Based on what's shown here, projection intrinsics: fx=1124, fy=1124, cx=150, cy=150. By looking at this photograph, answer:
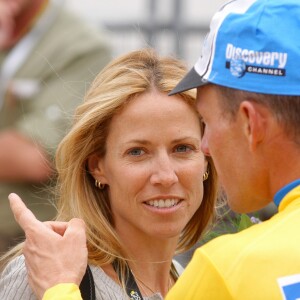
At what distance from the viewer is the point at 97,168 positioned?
3.77 metres

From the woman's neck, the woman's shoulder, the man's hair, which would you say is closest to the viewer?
the man's hair

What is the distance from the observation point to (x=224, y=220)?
3994 millimetres

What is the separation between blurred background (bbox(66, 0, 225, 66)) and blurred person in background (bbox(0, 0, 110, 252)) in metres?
2.35

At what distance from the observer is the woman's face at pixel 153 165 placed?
363cm

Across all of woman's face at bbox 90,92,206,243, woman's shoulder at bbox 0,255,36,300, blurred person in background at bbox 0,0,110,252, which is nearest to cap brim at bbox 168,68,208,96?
woman's face at bbox 90,92,206,243

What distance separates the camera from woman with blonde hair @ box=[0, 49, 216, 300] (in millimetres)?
3631

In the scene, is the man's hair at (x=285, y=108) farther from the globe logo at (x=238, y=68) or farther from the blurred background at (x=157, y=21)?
the blurred background at (x=157, y=21)

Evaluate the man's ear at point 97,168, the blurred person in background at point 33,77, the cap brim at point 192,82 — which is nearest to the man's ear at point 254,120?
the cap brim at point 192,82

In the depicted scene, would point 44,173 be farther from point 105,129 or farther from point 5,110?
point 105,129

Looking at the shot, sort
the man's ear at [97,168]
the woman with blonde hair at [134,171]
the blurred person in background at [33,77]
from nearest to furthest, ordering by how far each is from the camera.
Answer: the woman with blonde hair at [134,171]
the man's ear at [97,168]
the blurred person in background at [33,77]

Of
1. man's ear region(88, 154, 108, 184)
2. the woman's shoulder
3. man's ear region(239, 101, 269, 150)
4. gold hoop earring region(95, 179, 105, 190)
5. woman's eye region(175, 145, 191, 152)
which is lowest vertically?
the woman's shoulder

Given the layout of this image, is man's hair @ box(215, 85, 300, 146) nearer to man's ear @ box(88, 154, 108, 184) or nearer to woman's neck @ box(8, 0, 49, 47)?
man's ear @ box(88, 154, 108, 184)

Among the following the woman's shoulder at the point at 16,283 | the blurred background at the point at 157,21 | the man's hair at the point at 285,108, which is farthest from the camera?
the blurred background at the point at 157,21

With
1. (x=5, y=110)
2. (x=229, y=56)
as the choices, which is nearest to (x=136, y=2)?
(x=5, y=110)
